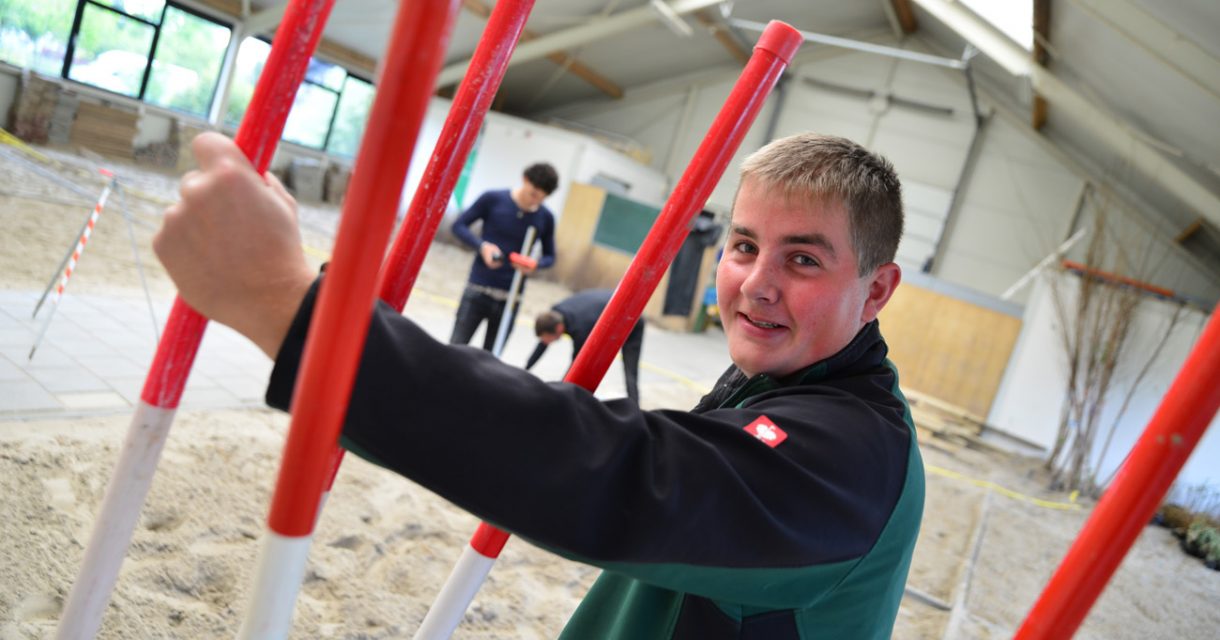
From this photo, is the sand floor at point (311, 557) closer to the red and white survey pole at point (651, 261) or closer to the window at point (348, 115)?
the red and white survey pole at point (651, 261)

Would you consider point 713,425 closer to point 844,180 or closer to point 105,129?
point 844,180

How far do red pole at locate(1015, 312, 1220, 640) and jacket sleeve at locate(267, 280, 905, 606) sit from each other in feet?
0.86

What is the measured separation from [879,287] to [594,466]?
28.6 inches

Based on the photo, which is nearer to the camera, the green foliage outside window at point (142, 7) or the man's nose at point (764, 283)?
the man's nose at point (764, 283)

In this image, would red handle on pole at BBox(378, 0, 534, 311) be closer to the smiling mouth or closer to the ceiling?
the smiling mouth

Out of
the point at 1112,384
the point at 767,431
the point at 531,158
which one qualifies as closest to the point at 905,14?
the point at 531,158

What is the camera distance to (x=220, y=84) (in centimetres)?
1455

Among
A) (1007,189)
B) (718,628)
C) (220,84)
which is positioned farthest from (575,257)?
(718,628)

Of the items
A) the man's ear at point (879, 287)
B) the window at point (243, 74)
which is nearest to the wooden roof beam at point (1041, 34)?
the man's ear at point (879, 287)

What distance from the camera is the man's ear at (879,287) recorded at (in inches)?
48.4

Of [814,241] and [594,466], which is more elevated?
[814,241]

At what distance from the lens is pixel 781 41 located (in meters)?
1.06

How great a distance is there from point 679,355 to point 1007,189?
857 centimetres

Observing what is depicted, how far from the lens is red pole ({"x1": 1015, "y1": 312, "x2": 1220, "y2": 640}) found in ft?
1.83
